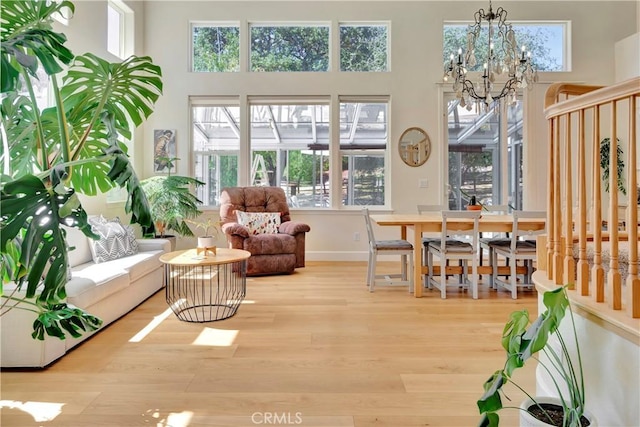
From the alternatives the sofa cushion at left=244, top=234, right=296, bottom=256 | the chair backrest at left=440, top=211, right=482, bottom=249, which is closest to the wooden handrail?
the chair backrest at left=440, top=211, right=482, bottom=249

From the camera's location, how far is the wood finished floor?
1734 millimetres

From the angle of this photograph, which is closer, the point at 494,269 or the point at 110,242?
the point at 110,242

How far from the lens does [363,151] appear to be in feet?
18.5

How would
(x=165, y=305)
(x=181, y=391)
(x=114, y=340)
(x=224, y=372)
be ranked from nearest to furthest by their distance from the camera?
(x=181, y=391) < (x=224, y=372) < (x=114, y=340) < (x=165, y=305)

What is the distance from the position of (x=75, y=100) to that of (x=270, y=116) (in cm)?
386

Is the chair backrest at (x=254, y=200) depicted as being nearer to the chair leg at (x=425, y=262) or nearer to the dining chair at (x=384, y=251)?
the dining chair at (x=384, y=251)

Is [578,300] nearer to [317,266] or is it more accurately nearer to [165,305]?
[165,305]

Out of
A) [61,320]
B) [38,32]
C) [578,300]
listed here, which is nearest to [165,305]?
[61,320]

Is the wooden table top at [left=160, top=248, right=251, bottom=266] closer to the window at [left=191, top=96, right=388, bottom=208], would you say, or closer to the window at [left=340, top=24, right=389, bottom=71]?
the window at [left=191, top=96, right=388, bottom=208]

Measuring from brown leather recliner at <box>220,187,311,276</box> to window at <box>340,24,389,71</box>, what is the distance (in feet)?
7.44

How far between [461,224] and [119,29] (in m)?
5.16

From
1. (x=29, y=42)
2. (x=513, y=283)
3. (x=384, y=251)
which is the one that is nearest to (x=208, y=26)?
(x=384, y=251)

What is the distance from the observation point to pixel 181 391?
1935 mm

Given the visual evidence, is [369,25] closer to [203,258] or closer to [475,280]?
[475,280]
